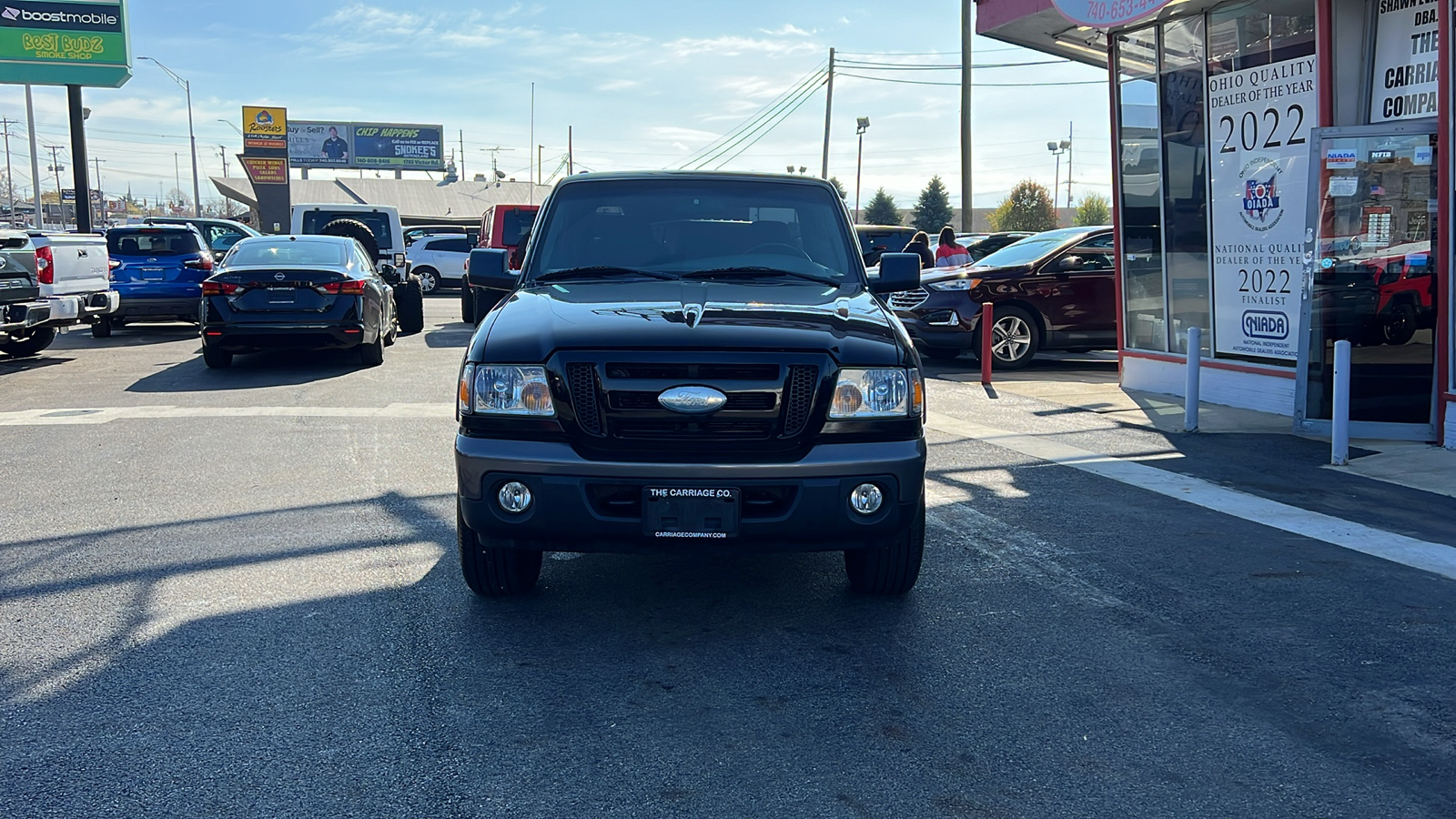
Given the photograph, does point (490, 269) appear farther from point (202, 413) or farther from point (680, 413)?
point (202, 413)

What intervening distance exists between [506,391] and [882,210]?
295 feet

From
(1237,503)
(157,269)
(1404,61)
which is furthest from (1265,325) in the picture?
(157,269)

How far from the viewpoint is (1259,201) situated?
10797 mm

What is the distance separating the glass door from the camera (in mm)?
8961

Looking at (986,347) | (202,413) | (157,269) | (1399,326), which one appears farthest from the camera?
(157,269)

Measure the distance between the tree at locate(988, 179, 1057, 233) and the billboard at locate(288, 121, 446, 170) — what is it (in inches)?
1813

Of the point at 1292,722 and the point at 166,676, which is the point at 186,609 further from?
the point at 1292,722

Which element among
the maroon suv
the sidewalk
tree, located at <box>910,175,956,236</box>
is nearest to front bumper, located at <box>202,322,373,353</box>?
the maroon suv

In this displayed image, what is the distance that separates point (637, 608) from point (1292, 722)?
7.77ft

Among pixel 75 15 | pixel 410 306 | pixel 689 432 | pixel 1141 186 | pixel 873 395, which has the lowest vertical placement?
pixel 689 432

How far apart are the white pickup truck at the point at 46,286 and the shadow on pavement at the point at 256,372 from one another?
1.29 meters

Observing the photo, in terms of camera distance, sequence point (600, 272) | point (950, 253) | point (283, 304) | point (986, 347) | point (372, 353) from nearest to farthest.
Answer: point (600, 272) → point (283, 304) → point (986, 347) → point (372, 353) → point (950, 253)

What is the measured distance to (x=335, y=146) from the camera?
3445 inches

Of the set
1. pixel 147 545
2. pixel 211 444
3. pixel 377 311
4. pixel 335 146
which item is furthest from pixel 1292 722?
pixel 335 146
